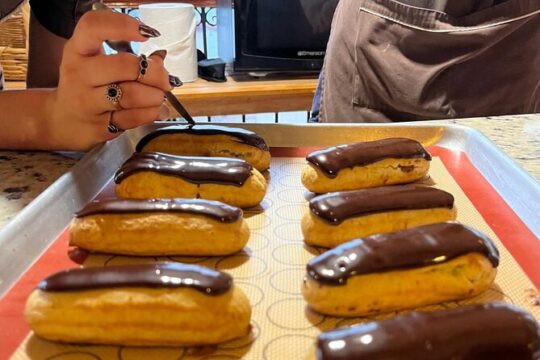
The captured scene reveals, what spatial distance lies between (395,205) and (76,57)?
2.14 feet

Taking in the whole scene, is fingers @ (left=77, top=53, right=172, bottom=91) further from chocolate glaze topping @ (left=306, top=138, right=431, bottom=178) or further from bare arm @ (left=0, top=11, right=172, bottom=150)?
chocolate glaze topping @ (left=306, top=138, right=431, bottom=178)

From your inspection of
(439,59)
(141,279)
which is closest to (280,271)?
(141,279)

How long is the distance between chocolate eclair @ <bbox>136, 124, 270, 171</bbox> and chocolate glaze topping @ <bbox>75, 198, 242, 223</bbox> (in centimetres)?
27

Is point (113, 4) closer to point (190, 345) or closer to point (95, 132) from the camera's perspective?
point (95, 132)

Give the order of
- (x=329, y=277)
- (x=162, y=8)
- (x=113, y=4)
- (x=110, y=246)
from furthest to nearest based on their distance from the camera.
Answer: (x=113, y=4) < (x=162, y=8) < (x=110, y=246) < (x=329, y=277)

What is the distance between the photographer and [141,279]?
2.39 feet

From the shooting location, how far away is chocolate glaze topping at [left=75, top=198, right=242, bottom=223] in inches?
36.1

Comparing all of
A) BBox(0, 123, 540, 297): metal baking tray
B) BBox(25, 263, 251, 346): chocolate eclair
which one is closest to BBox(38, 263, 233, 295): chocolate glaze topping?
BBox(25, 263, 251, 346): chocolate eclair

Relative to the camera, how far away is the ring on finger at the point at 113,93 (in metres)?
1.11

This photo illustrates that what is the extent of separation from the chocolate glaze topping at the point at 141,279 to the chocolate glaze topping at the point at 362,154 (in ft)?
1.34

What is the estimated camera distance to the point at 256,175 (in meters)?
1.08

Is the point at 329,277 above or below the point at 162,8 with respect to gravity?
below

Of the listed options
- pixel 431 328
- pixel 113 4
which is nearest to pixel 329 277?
pixel 431 328

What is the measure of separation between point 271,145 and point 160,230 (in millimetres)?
491
